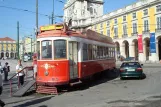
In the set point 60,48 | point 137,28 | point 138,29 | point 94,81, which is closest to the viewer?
point 60,48

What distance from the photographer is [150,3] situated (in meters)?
53.7

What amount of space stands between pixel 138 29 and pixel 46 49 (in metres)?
47.8

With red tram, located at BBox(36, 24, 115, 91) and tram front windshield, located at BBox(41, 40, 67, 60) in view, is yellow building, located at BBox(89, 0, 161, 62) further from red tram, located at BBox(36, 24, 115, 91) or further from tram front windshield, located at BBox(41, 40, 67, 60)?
tram front windshield, located at BBox(41, 40, 67, 60)

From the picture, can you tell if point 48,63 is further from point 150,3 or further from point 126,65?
point 150,3

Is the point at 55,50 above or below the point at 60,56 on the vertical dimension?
above

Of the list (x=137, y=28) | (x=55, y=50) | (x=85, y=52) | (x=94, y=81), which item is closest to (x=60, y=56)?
(x=55, y=50)

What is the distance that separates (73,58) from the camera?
13781mm

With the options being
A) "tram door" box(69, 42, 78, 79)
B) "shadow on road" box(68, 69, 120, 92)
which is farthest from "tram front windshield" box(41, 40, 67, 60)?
"shadow on road" box(68, 69, 120, 92)

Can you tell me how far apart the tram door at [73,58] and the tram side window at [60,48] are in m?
0.44

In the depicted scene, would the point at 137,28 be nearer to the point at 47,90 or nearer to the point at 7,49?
the point at 47,90

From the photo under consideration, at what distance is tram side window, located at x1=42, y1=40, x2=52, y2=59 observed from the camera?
13111 millimetres

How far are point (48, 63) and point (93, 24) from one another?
2657 inches

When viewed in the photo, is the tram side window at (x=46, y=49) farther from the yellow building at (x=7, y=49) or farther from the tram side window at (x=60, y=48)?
the yellow building at (x=7, y=49)

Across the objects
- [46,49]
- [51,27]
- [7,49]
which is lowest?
[46,49]
